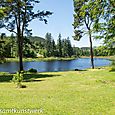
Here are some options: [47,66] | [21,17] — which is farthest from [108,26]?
[47,66]

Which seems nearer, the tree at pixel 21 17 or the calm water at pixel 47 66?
the tree at pixel 21 17

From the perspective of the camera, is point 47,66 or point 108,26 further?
point 47,66

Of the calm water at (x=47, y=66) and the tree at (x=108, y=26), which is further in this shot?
the calm water at (x=47, y=66)

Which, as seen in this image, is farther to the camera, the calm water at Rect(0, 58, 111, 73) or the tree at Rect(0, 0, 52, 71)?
the calm water at Rect(0, 58, 111, 73)

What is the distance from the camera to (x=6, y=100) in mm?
16625

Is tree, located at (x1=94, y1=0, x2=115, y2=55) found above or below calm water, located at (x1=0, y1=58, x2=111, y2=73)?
above

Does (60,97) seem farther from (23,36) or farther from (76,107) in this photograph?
(23,36)

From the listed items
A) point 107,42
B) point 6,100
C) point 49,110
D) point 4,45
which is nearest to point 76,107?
point 49,110

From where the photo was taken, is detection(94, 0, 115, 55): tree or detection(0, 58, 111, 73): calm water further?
detection(0, 58, 111, 73): calm water

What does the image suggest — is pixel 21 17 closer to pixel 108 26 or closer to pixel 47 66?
pixel 108 26

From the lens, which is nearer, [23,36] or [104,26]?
[104,26]

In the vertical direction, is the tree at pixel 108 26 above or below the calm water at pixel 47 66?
above

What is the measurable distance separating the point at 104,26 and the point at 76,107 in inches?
470

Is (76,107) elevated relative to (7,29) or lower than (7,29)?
lower
